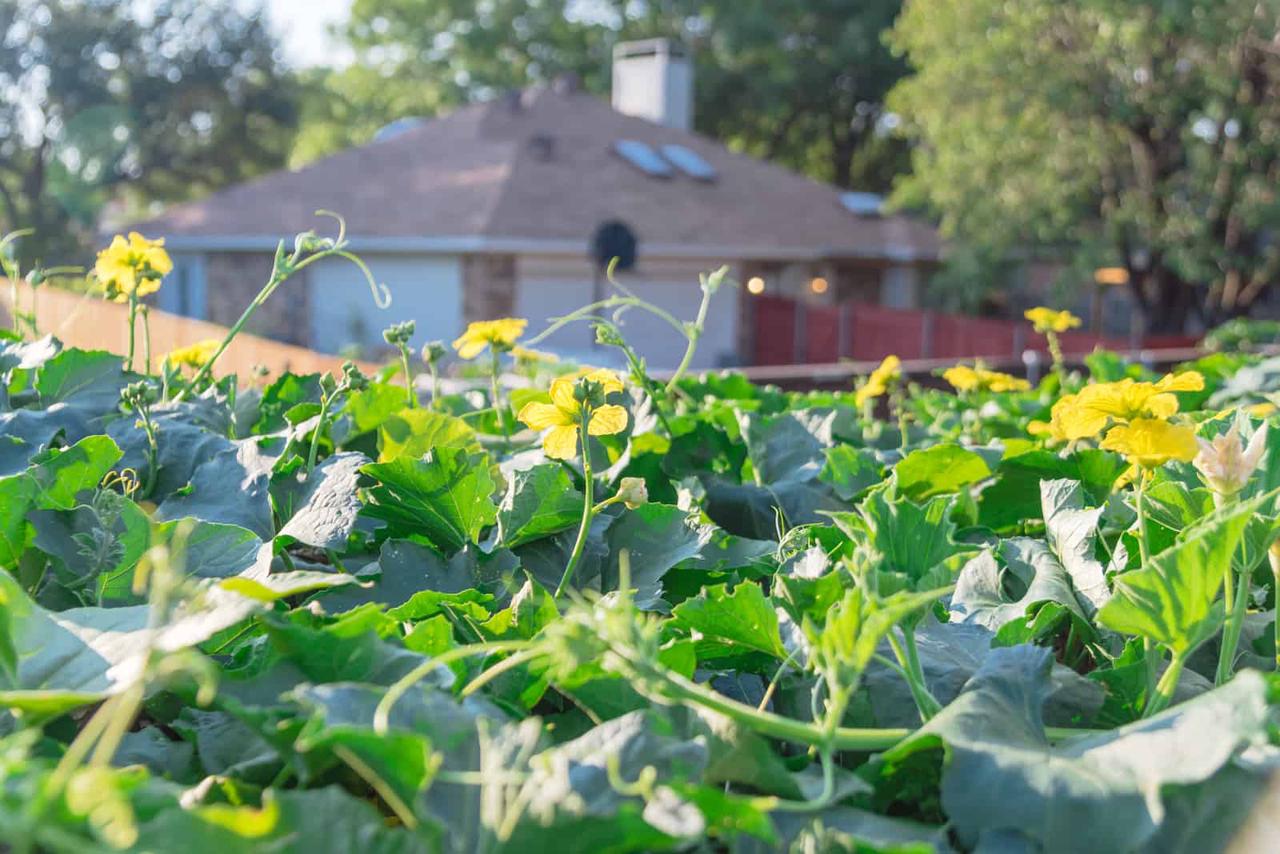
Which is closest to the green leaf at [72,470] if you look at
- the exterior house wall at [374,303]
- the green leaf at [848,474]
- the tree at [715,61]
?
the green leaf at [848,474]

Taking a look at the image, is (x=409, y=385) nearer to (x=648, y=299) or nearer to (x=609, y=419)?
(x=609, y=419)

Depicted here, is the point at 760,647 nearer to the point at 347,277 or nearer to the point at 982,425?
the point at 982,425

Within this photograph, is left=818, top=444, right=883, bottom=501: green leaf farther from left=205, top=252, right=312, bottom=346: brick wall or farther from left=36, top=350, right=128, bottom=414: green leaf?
left=205, top=252, right=312, bottom=346: brick wall

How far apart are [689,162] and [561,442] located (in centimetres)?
2225

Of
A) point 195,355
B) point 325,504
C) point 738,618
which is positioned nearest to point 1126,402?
point 738,618

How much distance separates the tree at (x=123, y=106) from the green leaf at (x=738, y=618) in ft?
102

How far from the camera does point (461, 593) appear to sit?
104cm

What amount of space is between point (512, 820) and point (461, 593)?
0.42 m

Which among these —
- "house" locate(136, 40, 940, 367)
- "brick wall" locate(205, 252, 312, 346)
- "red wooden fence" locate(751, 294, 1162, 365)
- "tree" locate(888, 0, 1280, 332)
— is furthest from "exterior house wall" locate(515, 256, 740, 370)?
"tree" locate(888, 0, 1280, 332)

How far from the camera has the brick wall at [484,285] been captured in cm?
1931

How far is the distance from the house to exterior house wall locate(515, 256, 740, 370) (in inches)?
1.5

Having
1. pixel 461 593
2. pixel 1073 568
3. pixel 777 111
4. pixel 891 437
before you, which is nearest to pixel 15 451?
pixel 461 593

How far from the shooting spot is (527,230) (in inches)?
752

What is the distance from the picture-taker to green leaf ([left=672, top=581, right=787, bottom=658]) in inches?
36.5
